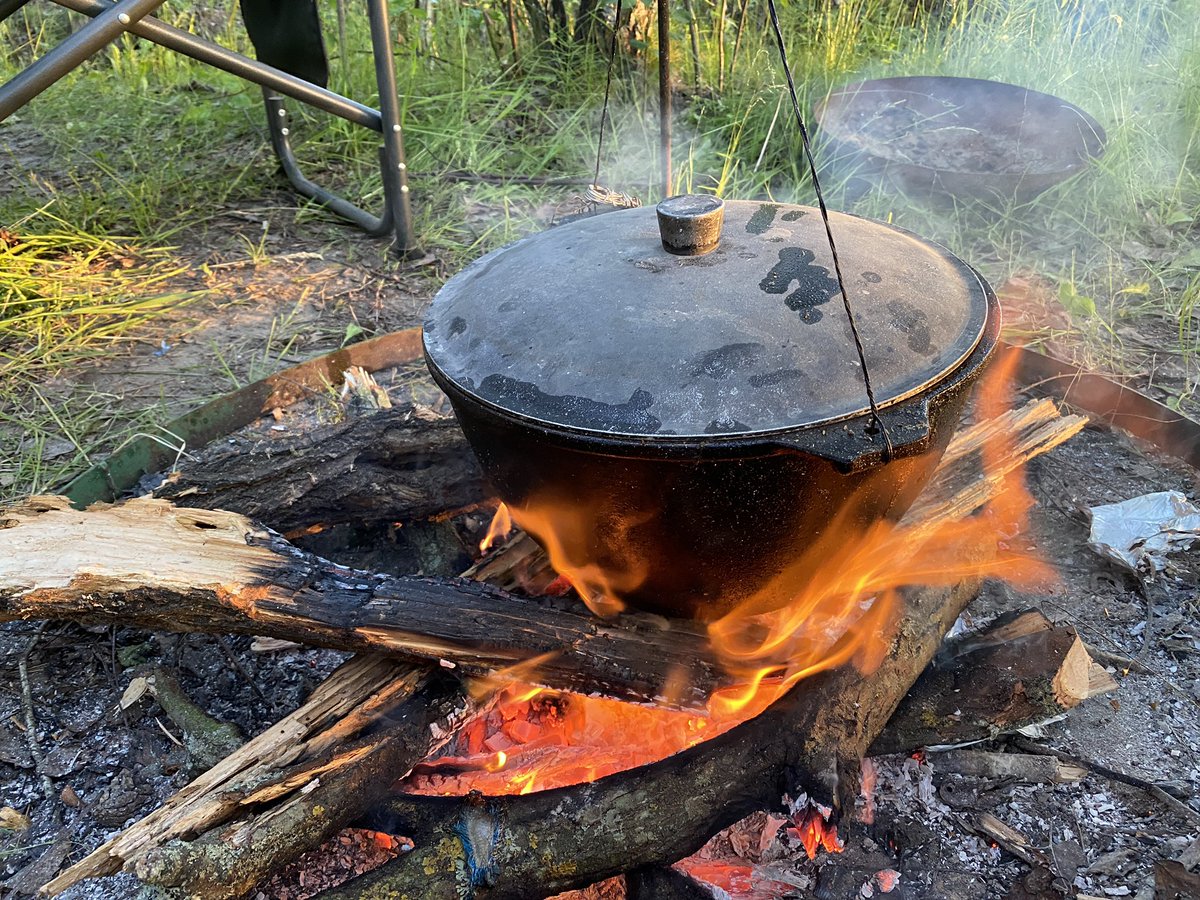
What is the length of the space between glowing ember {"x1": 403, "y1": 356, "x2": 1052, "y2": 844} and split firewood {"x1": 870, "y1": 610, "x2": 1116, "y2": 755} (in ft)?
0.49

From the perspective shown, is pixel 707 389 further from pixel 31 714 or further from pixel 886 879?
pixel 31 714

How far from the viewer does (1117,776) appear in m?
1.70

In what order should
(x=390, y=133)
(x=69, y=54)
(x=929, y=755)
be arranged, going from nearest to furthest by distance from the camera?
(x=929, y=755) < (x=69, y=54) < (x=390, y=133)

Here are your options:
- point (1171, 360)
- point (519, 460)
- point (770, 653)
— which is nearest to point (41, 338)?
point (519, 460)

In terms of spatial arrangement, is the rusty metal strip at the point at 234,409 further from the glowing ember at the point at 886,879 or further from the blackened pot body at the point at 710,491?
the glowing ember at the point at 886,879

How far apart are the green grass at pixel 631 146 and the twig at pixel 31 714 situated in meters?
1.40

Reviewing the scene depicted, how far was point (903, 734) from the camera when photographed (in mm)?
1704

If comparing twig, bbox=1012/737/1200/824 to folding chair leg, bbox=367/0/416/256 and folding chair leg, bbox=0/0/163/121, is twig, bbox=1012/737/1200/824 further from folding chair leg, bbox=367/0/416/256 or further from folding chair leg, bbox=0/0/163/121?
folding chair leg, bbox=367/0/416/256

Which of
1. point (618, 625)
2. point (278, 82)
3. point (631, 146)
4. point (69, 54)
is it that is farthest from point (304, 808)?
point (631, 146)

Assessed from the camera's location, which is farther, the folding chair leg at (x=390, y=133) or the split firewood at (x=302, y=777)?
the folding chair leg at (x=390, y=133)

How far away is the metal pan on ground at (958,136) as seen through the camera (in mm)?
3742

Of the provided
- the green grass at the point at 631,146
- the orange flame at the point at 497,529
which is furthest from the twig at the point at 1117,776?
the green grass at the point at 631,146

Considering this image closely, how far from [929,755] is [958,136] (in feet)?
12.3

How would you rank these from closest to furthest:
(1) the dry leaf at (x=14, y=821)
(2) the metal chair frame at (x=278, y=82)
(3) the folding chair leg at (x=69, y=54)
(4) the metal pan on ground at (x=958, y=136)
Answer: (1) the dry leaf at (x=14, y=821)
(3) the folding chair leg at (x=69, y=54)
(2) the metal chair frame at (x=278, y=82)
(4) the metal pan on ground at (x=958, y=136)
